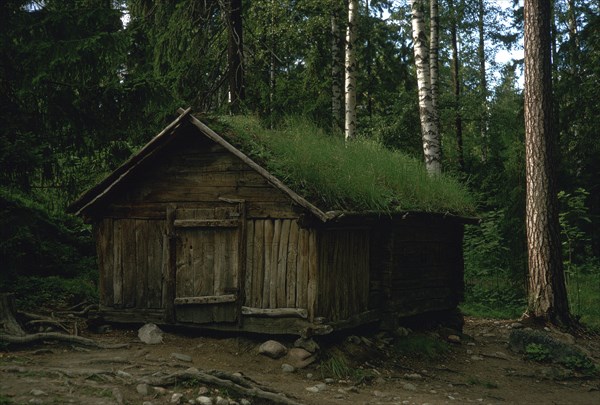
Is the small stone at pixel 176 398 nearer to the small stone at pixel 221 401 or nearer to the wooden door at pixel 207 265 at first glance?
the small stone at pixel 221 401

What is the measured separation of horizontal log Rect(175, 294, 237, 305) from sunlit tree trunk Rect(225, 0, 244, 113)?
19.8 ft

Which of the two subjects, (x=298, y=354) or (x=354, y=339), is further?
→ (x=354, y=339)

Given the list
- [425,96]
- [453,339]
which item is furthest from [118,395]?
[425,96]

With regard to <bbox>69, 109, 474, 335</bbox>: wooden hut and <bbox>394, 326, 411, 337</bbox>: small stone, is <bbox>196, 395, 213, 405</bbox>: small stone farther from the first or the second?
<bbox>394, 326, 411, 337</bbox>: small stone

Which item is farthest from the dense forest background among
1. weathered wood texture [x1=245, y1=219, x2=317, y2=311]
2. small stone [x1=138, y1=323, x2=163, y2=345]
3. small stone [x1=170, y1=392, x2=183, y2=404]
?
small stone [x1=170, y1=392, x2=183, y2=404]

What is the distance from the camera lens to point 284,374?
9508 millimetres

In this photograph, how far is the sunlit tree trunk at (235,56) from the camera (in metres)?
15.7

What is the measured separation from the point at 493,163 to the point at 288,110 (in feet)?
28.8

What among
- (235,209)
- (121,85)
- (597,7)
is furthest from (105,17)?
(597,7)

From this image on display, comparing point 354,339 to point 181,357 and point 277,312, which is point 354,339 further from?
point 181,357

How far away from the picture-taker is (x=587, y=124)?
19.6m

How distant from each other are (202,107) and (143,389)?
32.9 feet

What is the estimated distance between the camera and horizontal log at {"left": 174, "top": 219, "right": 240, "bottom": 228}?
1068cm

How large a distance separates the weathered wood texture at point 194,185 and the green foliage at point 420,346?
3290mm
